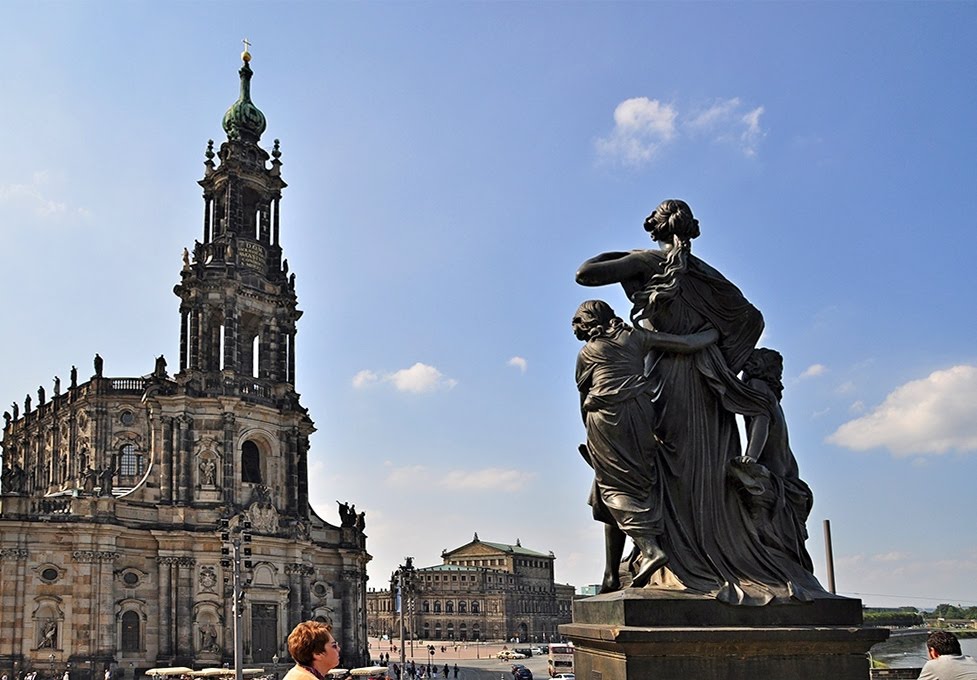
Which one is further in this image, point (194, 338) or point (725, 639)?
point (194, 338)

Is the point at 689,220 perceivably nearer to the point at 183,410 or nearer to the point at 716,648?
the point at 716,648

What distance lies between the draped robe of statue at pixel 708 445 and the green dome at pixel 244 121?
5425 centimetres

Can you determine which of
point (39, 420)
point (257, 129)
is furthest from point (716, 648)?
point (39, 420)

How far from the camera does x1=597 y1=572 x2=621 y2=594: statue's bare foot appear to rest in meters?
5.98

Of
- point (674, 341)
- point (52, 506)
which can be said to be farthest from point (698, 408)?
point (52, 506)

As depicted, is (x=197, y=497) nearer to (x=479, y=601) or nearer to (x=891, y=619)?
(x=479, y=601)

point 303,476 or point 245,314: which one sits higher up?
point 245,314

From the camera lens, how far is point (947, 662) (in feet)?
15.7

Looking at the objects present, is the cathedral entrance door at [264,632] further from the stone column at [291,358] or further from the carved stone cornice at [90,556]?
the stone column at [291,358]

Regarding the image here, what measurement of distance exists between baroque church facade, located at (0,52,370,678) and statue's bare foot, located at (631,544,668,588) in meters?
38.9

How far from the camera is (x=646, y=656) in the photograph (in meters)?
5.20

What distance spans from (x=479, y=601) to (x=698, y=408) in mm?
126854

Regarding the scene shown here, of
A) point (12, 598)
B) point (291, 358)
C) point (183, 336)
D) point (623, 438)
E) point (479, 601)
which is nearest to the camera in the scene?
point (623, 438)

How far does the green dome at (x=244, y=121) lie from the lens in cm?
5747
